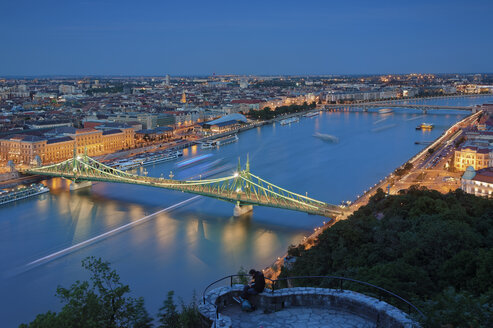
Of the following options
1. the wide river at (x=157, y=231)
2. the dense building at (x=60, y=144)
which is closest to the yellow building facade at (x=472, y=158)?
the wide river at (x=157, y=231)

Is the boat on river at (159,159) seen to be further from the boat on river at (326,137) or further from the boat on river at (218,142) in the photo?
the boat on river at (326,137)

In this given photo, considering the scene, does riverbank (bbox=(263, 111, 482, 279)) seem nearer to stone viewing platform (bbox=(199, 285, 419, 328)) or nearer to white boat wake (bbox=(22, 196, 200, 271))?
white boat wake (bbox=(22, 196, 200, 271))

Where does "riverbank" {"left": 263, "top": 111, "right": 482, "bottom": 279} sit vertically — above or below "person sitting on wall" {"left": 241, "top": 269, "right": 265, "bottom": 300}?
below

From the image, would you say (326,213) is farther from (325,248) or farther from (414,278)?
(414,278)

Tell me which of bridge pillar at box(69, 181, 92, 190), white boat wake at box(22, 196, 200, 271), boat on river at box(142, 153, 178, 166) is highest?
boat on river at box(142, 153, 178, 166)

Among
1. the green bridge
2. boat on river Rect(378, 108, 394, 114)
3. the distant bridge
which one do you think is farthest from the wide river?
boat on river Rect(378, 108, 394, 114)

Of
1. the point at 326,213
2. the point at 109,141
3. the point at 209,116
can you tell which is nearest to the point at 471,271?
the point at 326,213
